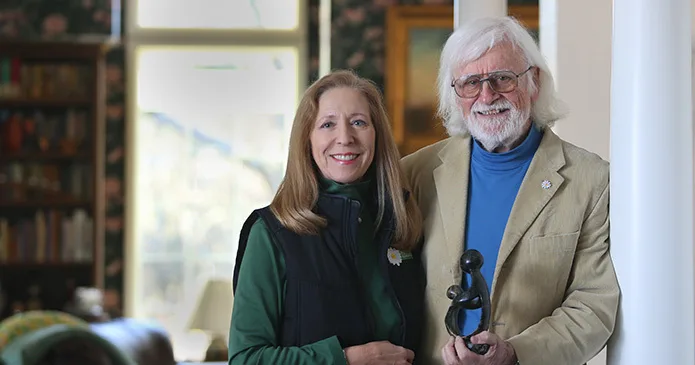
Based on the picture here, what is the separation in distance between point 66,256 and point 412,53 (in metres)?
3.16

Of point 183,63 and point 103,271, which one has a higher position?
point 183,63

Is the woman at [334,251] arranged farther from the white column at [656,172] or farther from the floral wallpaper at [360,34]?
the floral wallpaper at [360,34]

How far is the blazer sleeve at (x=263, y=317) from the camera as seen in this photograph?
2367 millimetres

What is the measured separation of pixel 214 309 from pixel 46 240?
58.5 inches

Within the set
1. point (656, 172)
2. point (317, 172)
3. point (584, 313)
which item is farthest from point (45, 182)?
point (656, 172)

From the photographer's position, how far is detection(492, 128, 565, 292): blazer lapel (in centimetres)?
254

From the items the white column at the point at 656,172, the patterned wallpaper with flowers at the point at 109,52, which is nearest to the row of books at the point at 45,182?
the patterned wallpaper with flowers at the point at 109,52

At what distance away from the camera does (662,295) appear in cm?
231

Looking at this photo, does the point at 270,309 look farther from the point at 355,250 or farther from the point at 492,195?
the point at 492,195

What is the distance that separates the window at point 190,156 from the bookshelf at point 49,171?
446 mm

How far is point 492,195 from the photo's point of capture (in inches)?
104

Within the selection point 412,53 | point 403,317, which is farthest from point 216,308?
point 403,317

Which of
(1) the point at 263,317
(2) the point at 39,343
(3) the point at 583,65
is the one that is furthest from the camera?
(3) the point at 583,65

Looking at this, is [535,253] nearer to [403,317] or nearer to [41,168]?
[403,317]
